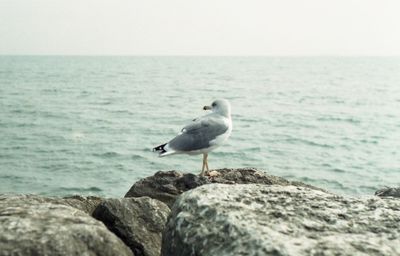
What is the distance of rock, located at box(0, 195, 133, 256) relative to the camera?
365 cm

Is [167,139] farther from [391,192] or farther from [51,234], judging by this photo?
[51,234]

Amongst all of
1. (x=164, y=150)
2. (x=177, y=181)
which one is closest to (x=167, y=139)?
(x=164, y=150)

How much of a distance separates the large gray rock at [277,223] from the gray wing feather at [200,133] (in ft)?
15.6

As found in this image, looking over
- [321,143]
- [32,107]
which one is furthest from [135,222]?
[32,107]

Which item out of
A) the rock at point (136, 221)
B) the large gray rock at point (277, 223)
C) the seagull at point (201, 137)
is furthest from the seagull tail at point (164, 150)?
the large gray rock at point (277, 223)

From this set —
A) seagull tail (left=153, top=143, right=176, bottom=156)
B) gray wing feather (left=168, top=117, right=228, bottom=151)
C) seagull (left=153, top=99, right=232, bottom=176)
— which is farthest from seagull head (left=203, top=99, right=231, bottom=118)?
seagull tail (left=153, top=143, right=176, bottom=156)

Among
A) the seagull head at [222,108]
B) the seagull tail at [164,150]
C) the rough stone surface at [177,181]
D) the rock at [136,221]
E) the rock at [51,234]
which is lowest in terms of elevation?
the rough stone surface at [177,181]

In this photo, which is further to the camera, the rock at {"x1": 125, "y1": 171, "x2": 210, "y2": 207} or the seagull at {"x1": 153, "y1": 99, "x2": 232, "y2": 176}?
the seagull at {"x1": 153, "y1": 99, "x2": 232, "y2": 176}

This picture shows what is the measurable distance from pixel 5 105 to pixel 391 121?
4155cm

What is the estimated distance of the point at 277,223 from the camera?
344 centimetres

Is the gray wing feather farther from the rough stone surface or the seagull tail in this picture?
the rough stone surface

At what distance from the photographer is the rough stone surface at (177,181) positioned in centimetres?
738

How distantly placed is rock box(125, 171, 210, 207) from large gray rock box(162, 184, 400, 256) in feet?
10.8

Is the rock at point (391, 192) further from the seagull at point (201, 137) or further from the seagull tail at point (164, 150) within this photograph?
the seagull tail at point (164, 150)
